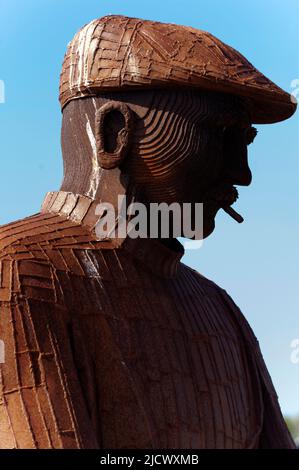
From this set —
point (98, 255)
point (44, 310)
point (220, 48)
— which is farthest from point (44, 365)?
point (220, 48)

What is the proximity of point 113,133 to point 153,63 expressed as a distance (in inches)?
18.3

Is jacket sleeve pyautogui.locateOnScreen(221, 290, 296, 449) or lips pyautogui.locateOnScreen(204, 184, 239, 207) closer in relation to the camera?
lips pyautogui.locateOnScreen(204, 184, 239, 207)

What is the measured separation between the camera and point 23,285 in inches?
343

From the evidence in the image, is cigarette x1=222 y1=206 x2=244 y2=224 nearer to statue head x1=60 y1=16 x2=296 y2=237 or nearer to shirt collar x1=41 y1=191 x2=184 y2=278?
statue head x1=60 y1=16 x2=296 y2=237

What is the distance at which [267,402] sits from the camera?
1009cm

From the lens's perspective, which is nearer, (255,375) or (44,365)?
(44,365)

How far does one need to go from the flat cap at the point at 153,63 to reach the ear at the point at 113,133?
5.0 inches

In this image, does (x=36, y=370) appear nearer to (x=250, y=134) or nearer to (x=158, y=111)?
(x=158, y=111)

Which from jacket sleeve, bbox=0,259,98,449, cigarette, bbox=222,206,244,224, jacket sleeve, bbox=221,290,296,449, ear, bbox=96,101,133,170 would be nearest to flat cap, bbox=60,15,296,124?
ear, bbox=96,101,133,170

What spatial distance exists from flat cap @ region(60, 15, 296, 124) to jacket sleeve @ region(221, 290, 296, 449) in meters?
1.47

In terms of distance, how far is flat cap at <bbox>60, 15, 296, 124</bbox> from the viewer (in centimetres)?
912
